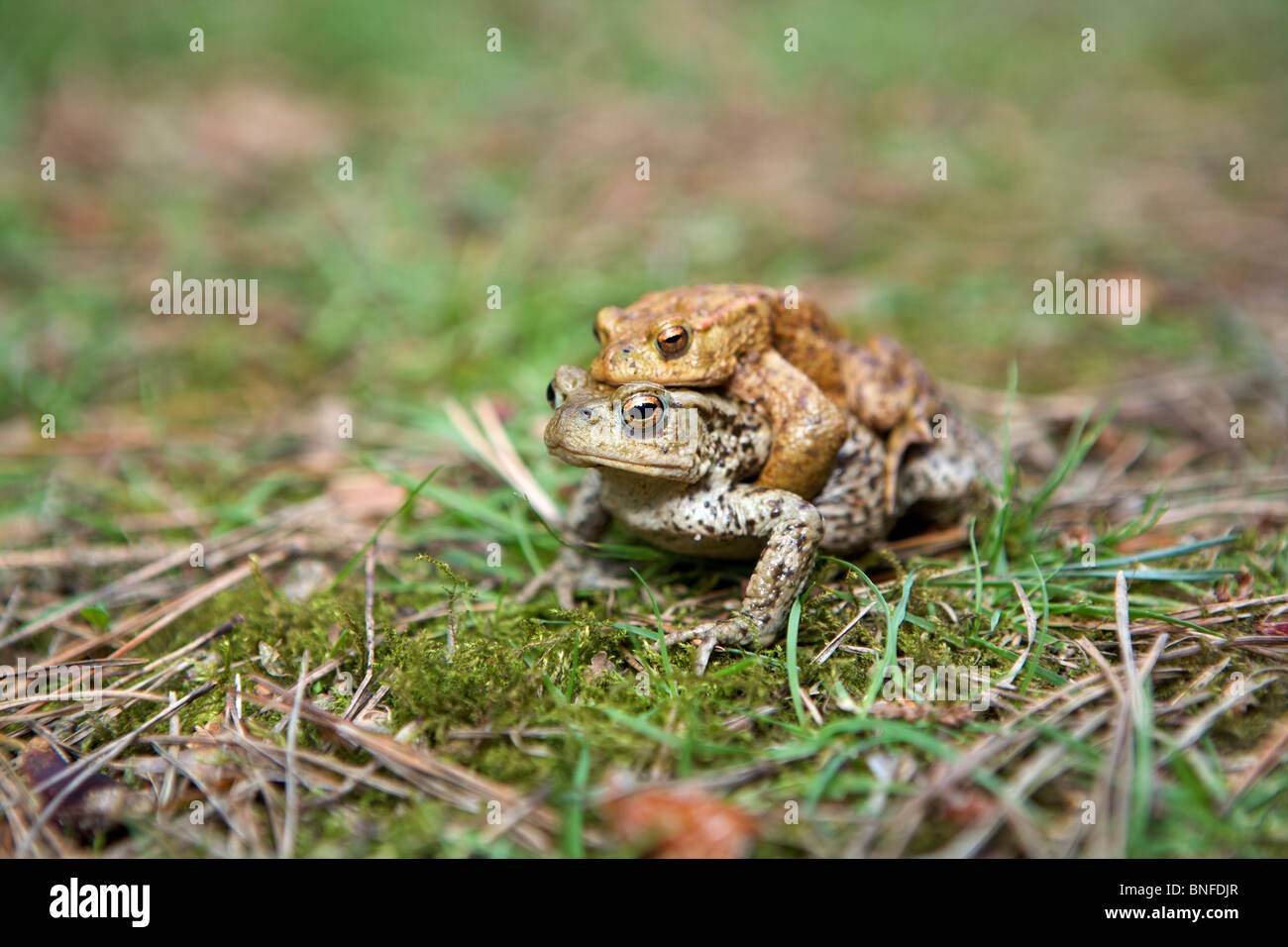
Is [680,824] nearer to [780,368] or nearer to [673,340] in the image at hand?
[673,340]

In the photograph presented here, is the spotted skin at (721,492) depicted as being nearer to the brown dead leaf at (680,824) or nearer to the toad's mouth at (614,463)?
the toad's mouth at (614,463)

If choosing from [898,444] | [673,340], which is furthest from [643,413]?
[898,444]

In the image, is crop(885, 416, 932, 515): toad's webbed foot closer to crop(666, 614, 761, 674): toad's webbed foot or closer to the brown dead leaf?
crop(666, 614, 761, 674): toad's webbed foot

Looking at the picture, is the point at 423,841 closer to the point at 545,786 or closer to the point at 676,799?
the point at 545,786

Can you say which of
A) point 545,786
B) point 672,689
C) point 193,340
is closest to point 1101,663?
point 672,689

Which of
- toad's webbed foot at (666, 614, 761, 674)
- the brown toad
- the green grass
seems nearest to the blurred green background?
the green grass
